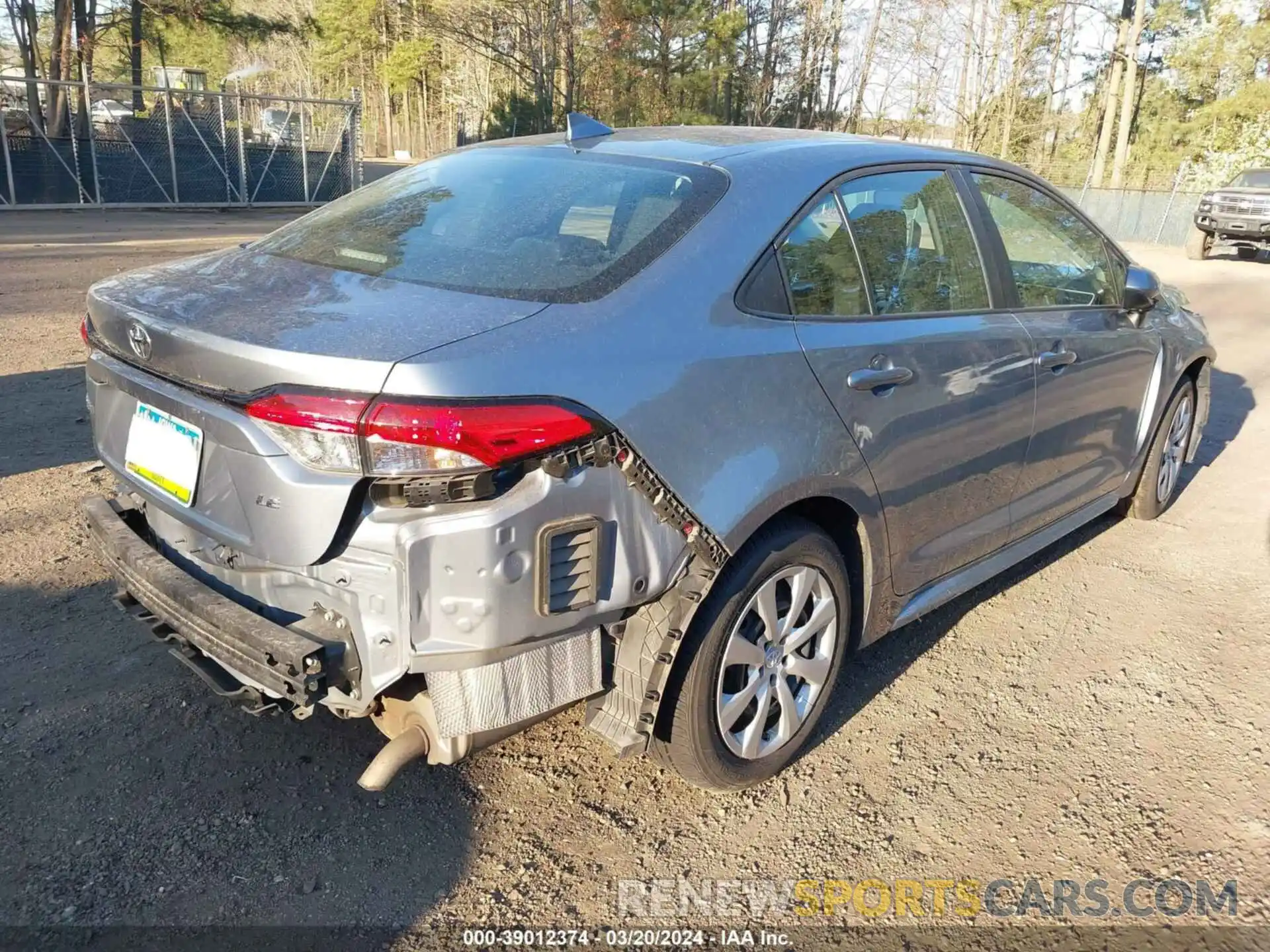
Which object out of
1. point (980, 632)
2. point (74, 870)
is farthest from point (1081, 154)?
point (74, 870)

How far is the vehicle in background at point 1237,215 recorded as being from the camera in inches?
769

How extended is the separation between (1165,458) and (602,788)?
12.0ft

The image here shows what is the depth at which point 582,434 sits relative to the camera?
6.88 feet

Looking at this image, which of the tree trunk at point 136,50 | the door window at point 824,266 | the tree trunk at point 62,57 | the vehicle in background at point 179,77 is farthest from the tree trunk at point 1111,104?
the door window at point 824,266

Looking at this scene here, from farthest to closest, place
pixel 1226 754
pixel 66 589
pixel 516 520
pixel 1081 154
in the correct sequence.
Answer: pixel 1081 154
pixel 66 589
pixel 1226 754
pixel 516 520

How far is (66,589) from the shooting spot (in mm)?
3727

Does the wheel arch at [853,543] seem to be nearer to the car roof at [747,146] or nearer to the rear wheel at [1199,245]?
the car roof at [747,146]

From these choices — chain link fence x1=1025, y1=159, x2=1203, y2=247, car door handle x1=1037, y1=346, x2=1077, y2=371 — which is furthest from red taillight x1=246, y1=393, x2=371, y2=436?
chain link fence x1=1025, y1=159, x2=1203, y2=247

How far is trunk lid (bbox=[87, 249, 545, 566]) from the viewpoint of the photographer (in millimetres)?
2051

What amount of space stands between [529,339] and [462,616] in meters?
0.62

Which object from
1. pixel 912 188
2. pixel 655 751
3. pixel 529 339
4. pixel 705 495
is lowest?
pixel 655 751

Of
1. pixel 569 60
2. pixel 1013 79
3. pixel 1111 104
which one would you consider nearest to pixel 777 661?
pixel 569 60

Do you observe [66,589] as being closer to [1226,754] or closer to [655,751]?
[655,751]

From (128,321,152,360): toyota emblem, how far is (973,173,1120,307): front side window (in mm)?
2820
